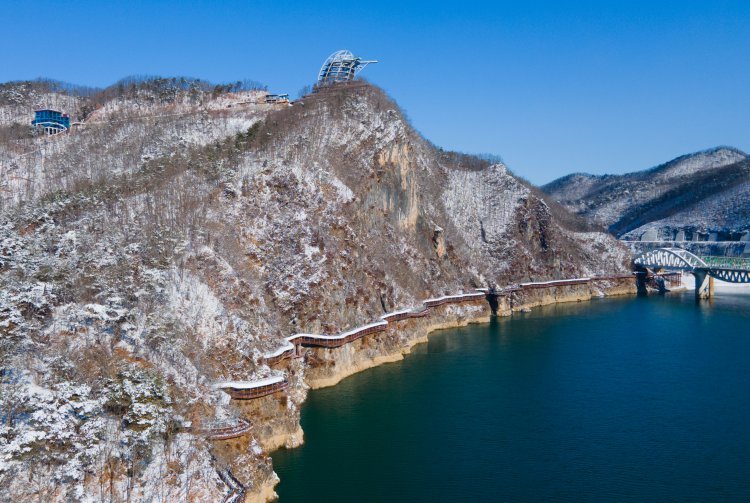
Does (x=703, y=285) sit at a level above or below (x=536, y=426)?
above

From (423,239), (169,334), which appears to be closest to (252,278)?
(169,334)

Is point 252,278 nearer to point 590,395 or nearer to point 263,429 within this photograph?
point 263,429

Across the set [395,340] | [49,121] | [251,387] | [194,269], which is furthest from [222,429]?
[49,121]

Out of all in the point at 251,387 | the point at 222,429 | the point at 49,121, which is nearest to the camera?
the point at 222,429

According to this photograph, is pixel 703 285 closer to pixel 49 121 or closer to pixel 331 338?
pixel 331 338

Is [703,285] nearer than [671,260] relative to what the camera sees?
Yes

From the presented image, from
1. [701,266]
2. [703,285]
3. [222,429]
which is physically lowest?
[222,429]

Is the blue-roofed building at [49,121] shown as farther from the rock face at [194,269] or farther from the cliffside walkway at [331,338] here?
the cliffside walkway at [331,338]
